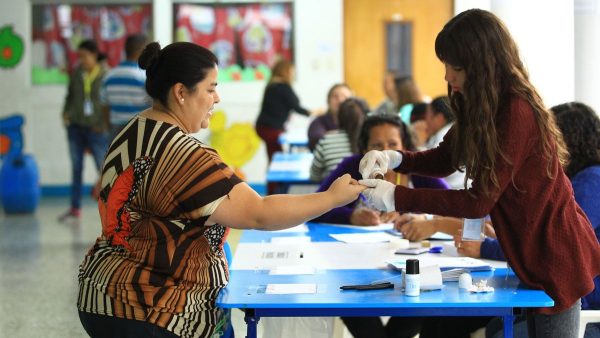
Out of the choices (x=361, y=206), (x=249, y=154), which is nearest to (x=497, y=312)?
(x=361, y=206)

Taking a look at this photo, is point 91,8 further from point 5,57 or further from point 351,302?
point 351,302

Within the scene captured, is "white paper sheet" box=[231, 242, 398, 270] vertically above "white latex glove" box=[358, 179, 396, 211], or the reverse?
"white latex glove" box=[358, 179, 396, 211]

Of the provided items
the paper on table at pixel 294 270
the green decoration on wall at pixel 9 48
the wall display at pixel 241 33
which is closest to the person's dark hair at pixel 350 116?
the paper on table at pixel 294 270

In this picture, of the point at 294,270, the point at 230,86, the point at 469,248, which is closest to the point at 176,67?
the point at 294,270

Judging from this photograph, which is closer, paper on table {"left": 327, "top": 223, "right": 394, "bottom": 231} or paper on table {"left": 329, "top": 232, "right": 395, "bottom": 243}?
paper on table {"left": 329, "top": 232, "right": 395, "bottom": 243}

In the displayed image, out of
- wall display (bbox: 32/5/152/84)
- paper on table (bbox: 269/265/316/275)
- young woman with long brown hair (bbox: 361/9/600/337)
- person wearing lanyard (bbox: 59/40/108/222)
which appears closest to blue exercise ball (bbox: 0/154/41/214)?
person wearing lanyard (bbox: 59/40/108/222)

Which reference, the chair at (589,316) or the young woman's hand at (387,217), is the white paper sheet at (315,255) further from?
the chair at (589,316)

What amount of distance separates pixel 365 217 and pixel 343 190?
1.52 meters

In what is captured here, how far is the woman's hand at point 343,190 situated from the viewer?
269cm

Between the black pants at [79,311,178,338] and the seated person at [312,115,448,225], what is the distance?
180cm

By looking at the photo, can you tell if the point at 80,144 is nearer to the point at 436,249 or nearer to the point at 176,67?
the point at 436,249

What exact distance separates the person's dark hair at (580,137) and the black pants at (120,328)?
1.58 m

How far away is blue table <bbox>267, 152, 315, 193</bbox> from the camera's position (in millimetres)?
6324

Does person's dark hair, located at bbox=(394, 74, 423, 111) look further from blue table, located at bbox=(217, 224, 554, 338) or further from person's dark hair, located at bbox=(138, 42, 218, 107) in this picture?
person's dark hair, located at bbox=(138, 42, 218, 107)
